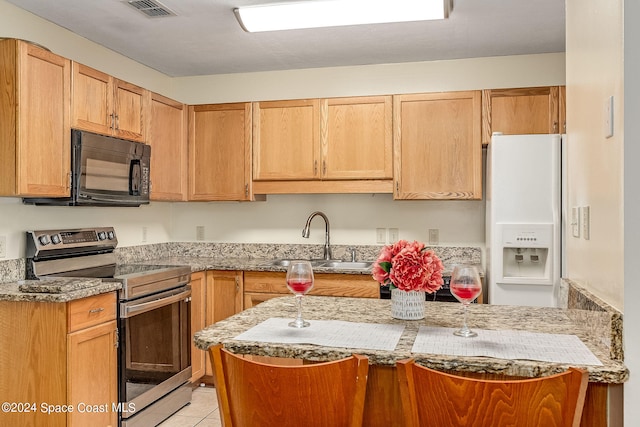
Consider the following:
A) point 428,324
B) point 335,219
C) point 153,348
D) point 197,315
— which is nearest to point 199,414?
point 153,348

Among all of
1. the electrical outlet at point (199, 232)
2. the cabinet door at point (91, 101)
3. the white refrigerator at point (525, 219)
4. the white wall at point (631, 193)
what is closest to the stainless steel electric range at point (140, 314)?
the cabinet door at point (91, 101)

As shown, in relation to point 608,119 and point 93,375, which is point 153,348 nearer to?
point 93,375

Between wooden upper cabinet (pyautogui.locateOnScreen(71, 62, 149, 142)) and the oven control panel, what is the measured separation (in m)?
0.62

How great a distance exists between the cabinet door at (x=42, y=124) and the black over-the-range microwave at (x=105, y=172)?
59mm

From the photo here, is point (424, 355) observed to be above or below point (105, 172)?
below

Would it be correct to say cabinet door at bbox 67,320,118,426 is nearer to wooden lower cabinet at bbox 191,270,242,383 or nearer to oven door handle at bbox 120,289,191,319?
oven door handle at bbox 120,289,191,319

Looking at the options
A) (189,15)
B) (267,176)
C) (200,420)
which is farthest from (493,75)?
(200,420)

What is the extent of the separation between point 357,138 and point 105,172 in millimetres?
1701

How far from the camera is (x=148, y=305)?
2992 millimetres

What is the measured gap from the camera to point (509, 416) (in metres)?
1.10

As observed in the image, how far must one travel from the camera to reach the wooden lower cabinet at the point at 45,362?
2426 millimetres

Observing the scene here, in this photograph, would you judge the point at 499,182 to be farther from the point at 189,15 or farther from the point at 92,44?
the point at 92,44

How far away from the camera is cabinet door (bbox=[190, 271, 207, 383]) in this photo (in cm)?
361

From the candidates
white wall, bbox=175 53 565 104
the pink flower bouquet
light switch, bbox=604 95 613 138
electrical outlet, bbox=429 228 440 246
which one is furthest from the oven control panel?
light switch, bbox=604 95 613 138
